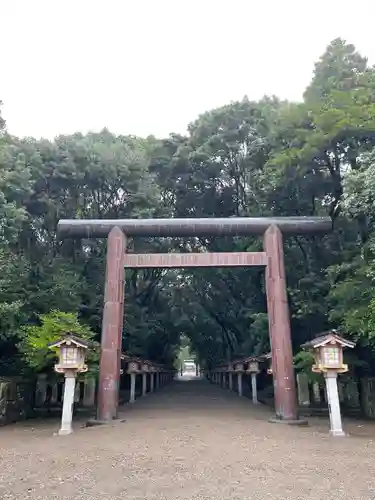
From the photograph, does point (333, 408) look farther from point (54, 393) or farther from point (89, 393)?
point (54, 393)

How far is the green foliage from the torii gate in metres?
1.32

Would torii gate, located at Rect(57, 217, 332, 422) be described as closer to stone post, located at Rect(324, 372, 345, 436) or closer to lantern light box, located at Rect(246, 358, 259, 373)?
stone post, located at Rect(324, 372, 345, 436)

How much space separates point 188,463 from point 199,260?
757 cm

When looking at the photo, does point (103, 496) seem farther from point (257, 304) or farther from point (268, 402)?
point (257, 304)

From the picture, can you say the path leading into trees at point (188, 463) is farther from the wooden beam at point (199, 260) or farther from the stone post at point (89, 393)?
the wooden beam at point (199, 260)

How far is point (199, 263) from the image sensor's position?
13781mm

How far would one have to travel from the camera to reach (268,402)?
1922 centimetres

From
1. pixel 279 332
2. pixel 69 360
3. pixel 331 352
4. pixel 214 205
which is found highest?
pixel 214 205

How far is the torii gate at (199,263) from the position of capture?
40.4ft

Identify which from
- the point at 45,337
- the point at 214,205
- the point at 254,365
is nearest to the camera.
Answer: the point at 45,337

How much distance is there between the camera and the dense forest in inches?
554

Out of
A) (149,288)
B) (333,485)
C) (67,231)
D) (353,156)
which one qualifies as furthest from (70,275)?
(333,485)

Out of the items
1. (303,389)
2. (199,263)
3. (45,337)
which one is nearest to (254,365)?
(303,389)

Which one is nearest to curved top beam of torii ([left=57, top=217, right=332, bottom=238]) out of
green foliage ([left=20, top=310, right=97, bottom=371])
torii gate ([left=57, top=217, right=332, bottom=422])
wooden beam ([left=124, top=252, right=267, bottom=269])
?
torii gate ([left=57, top=217, right=332, bottom=422])
